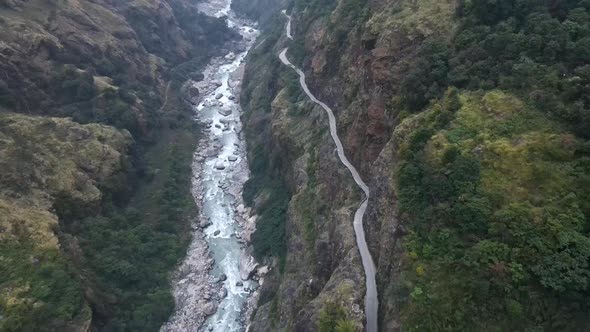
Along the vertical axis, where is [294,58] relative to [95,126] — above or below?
above

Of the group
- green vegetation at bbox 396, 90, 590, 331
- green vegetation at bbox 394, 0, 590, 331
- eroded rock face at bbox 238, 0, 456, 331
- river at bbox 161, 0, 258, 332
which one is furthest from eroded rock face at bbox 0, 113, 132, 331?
green vegetation at bbox 394, 0, 590, 331

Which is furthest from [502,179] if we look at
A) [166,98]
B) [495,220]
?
[166,98]

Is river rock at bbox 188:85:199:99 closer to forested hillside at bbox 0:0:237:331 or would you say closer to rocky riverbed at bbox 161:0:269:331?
rocky riverbed at bbox 161:0:269:331

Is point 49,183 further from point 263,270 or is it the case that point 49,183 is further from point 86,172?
point 263,270

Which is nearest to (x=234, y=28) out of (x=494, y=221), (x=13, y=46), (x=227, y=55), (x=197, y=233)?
(x=227, y=55)

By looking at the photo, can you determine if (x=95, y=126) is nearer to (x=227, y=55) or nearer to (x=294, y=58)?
(x=294, y=58)

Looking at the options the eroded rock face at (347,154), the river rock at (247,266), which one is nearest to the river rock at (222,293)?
the river rock at (247,266)

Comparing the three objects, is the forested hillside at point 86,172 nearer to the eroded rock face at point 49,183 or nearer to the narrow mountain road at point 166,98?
the eroded rock face at point 49,183
